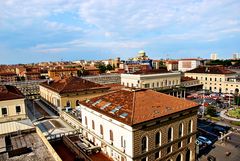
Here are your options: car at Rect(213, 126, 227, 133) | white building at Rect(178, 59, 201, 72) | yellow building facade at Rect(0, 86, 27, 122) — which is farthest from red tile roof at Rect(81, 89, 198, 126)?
white building at Rect(178, 59, 201, 72)

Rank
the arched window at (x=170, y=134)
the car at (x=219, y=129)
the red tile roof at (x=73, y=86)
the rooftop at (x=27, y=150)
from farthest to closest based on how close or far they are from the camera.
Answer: the red tile roof at (x=73, y=86) < the car at (x=219, y=129) < the arched window at (x=170, y=134) < the rooftop at (x=27, y=150)

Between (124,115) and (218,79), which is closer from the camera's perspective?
(124,115)

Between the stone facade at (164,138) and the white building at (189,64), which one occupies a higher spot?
the white building at (189,64)

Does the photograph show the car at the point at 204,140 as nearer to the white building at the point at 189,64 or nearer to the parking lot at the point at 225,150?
the parking lot at the point at 225,150

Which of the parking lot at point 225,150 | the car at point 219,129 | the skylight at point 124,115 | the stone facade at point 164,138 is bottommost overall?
the parking lot at point 225,150

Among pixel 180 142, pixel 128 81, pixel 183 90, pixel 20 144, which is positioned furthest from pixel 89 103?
pixel 183 90

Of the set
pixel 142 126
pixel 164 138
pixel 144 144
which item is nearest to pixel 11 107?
pixel 142 126

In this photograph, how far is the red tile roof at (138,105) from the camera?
28756 mm

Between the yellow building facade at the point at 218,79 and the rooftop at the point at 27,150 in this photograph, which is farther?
the yellow building facade at the point at 218,79

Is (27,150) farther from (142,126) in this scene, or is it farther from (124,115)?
(142,126)

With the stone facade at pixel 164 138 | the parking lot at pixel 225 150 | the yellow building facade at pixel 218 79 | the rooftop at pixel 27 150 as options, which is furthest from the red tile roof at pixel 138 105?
the yellow building facade at pixel 218 79

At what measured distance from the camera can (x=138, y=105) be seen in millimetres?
31156

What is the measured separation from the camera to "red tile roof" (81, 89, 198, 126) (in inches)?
1132

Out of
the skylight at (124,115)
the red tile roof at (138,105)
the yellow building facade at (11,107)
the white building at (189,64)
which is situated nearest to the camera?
the red tile roof at (138,105)
